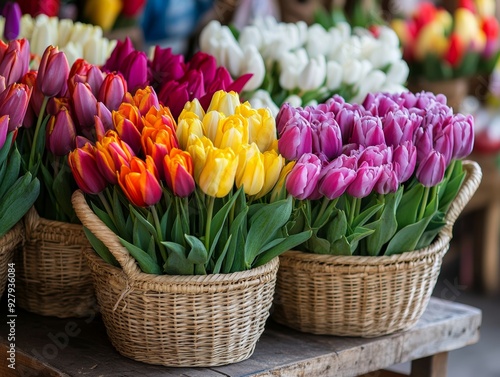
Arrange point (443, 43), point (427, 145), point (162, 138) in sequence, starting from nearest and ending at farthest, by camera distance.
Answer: point (162, 138) → point (427, 145) → point (443, 43)

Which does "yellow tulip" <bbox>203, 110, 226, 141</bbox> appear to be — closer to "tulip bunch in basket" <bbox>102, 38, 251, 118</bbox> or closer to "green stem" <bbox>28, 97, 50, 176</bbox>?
"tulip bunch in basket" <bbox>102, 38, 251, 118</bbox>

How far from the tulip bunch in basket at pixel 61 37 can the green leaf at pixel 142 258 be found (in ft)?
1.63

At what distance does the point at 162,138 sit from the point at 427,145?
0.41 m

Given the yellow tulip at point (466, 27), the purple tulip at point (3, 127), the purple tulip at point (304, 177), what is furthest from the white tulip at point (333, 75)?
the yellow tulip at point (466, 27)

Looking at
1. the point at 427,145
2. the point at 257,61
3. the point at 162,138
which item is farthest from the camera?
the point at 257,61

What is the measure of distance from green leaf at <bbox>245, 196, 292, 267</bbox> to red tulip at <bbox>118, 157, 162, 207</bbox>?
138 millimetres

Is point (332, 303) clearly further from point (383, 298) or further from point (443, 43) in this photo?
point (443, 43)

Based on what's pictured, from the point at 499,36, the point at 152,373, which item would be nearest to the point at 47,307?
the point at 152,373

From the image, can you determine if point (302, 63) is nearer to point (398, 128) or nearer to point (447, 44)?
point (398, 128)

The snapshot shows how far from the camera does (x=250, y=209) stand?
3.74 ft

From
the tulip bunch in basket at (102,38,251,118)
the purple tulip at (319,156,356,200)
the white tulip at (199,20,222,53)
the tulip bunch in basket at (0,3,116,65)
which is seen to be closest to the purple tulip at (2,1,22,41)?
the tulip bunch in basket at (0,3,116,65)

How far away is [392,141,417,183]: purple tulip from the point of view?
120 cm

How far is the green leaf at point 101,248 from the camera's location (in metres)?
1.15

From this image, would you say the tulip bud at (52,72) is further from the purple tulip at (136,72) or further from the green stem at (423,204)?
the green stem at (423,204)
